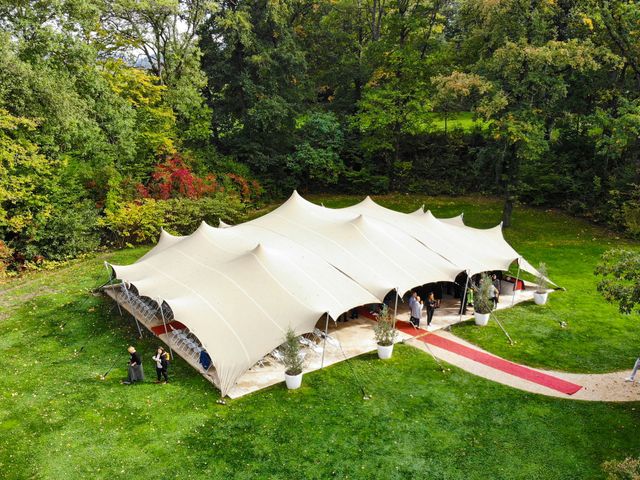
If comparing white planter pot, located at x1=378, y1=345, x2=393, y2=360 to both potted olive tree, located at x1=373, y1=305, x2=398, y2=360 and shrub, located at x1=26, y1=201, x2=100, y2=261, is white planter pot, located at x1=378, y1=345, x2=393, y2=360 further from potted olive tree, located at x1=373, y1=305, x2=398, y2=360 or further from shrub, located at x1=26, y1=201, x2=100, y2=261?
shrub, located at x1=26, y1=201, x2=100, y2=261

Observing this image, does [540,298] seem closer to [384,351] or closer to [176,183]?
[384,351]

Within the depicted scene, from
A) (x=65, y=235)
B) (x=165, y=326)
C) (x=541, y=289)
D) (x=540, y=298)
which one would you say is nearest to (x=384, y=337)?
(x=165, y=326)

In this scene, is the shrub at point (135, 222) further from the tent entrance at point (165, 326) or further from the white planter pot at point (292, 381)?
the white planter pot at point (292, 381)

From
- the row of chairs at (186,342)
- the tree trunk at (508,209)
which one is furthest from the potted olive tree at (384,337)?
the tree trunk at (508,209)

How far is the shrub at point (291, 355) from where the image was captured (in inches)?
512

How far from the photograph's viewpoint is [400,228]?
68.4 feet

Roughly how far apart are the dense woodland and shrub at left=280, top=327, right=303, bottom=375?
54.7ft

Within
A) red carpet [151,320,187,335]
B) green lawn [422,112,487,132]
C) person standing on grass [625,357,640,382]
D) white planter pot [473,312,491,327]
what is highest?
green lawn [422,112,487,132]

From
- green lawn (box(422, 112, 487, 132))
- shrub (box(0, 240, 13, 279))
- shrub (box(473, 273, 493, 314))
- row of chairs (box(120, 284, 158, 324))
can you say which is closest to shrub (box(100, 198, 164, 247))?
shrub (box(0, 240, 13, 279))

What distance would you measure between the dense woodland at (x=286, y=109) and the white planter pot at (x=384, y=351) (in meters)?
16.8

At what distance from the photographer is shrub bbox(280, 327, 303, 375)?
1302 centimetres

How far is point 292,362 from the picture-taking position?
1314 centimetres

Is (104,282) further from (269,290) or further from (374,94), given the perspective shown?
(374,94)

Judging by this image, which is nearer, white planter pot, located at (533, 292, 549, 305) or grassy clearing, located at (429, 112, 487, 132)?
white planter pot, located at (533, 292, 549, 305)
